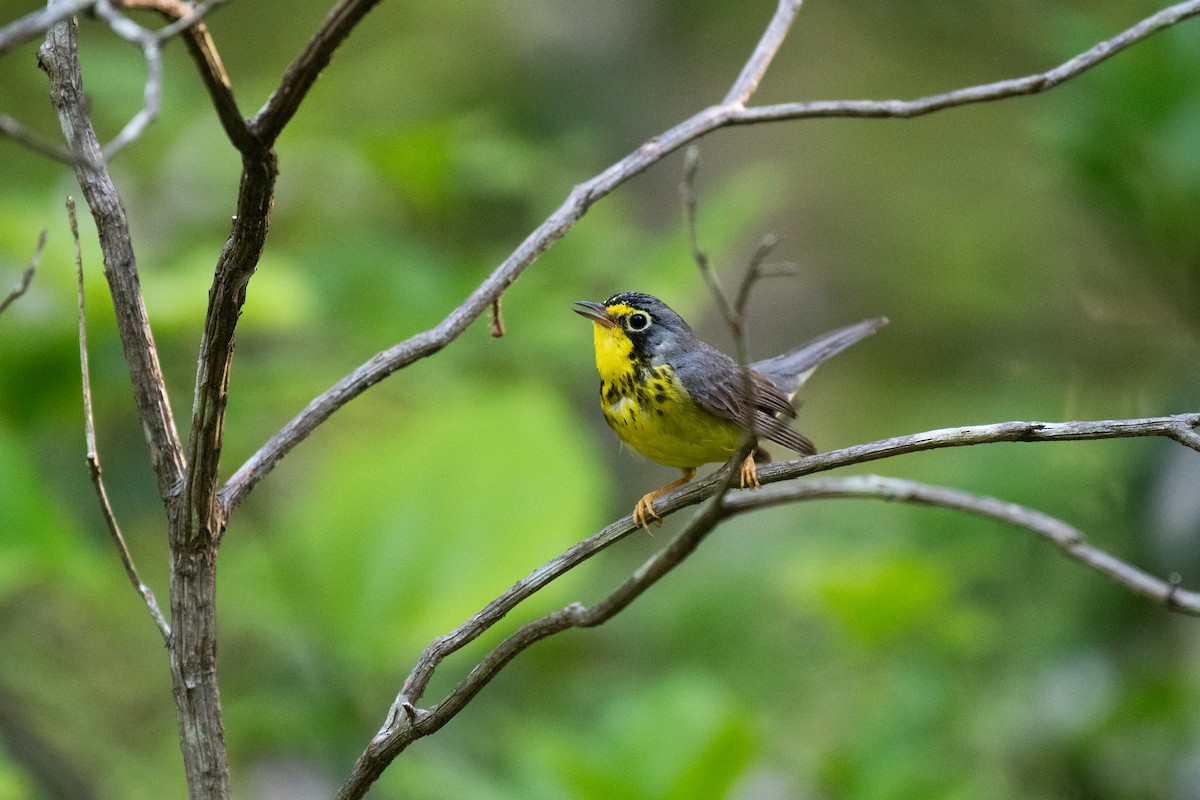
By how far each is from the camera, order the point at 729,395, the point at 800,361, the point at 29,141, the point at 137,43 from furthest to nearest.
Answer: the point at 800,361
the point at 729,395
the point at 137,43
the point at 29,141

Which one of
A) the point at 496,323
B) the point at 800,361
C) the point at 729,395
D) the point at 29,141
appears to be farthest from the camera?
the point at 800,361

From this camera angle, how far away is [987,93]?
1.71 meters

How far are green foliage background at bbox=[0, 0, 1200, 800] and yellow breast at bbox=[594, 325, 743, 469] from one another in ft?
0.98

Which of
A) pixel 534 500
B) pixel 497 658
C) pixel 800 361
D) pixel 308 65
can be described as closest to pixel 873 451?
pixel 497 658

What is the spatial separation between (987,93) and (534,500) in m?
2.10

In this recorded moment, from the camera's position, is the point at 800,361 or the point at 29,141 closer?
the point at 29,141

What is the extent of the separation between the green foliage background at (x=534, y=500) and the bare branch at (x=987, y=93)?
1709mm

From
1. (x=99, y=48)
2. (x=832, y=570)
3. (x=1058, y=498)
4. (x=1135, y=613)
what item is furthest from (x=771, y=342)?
(x=99, y=48)

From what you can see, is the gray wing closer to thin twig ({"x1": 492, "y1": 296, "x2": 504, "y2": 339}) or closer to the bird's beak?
the bird's beak

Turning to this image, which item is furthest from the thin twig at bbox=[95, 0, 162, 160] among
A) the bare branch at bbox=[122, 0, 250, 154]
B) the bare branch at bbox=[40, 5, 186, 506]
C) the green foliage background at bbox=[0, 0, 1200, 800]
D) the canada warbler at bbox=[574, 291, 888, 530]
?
the canada warbler at bbox=[574, 291, 888, 530]

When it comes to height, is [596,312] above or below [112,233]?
above

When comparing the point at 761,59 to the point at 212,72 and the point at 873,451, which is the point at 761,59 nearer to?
the point at 873,451

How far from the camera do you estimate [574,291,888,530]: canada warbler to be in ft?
10.6

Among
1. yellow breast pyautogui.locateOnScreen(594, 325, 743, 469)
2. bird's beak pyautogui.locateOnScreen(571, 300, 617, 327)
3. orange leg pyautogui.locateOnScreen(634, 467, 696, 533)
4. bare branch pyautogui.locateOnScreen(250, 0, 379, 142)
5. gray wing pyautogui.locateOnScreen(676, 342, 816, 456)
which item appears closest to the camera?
bare branch pyautogui.locateOnScreen(250, 0, 379, 142)
